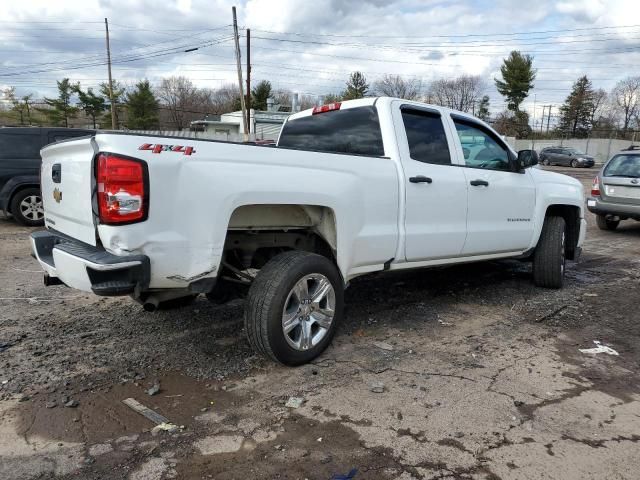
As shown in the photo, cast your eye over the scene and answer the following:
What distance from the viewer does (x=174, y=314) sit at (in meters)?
4.90

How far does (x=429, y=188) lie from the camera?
4.49 metres

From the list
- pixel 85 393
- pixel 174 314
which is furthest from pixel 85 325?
pixel 85 393

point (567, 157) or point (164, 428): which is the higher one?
point (164, 428)

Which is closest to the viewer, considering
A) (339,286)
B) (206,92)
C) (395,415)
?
(395,415)

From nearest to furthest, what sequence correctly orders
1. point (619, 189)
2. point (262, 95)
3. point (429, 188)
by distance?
point (429, 188) → point (619, 189) → point (262, 95)

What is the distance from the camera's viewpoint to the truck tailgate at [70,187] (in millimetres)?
3174

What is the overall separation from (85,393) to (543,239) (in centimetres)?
488

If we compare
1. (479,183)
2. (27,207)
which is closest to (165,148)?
(479,183)

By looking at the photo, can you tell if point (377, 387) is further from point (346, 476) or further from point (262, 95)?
point (262, 95)

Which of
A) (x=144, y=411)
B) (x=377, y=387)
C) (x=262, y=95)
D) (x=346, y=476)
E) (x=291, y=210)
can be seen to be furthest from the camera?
(x=262, y=95)

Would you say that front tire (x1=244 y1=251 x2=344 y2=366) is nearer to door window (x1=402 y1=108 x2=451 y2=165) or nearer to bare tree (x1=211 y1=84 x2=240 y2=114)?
door window (x1=402 y1=108 x2=451 y2=165)

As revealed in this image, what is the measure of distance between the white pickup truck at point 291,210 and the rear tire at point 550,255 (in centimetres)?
24

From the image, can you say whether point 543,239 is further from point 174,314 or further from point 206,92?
point 206,92

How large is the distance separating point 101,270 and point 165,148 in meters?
0.77
